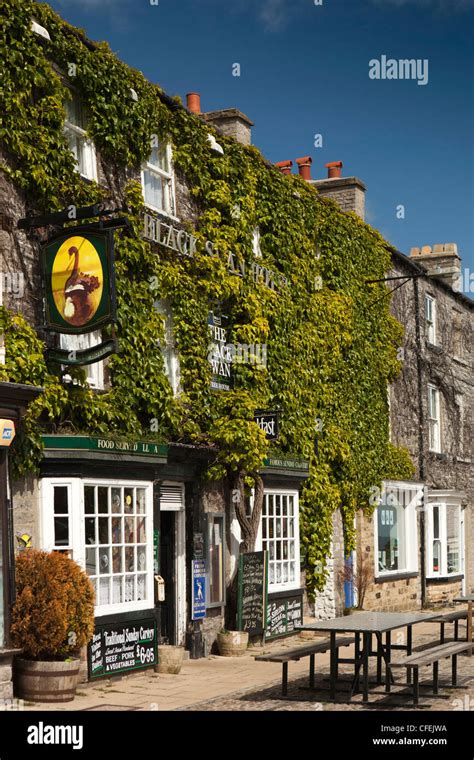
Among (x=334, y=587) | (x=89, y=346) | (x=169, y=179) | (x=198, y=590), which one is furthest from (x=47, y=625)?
(x=334, y=587)

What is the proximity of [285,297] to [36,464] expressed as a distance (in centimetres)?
802

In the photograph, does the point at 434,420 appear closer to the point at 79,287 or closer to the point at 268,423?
the point at 268,423

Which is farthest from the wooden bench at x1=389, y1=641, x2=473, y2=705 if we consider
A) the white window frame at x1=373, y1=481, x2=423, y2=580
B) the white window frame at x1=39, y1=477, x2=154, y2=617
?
the white window frame at x1=373, y1=481, x2=423, y2=580

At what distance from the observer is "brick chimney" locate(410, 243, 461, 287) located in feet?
99.9

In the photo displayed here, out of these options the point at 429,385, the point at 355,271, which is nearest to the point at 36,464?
the point at 355,271

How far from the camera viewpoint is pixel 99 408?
1448 cm

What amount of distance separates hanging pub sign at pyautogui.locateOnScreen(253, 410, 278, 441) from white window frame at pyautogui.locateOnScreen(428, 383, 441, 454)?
35.8 feet

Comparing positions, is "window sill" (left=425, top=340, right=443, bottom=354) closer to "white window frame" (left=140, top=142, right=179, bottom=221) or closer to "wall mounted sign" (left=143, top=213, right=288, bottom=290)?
"wall mounted sign" (left=143, top=213, right=288, bottom=290)

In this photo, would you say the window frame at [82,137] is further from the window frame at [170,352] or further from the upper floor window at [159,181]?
the window frame at [170,352]

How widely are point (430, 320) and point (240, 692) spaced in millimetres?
17128

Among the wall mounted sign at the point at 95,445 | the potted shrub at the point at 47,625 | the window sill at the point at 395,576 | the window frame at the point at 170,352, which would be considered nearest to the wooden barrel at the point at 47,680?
the potted shrub at the point at 47,625

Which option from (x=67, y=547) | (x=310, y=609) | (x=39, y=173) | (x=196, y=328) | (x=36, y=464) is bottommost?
(x=310, y=609)
